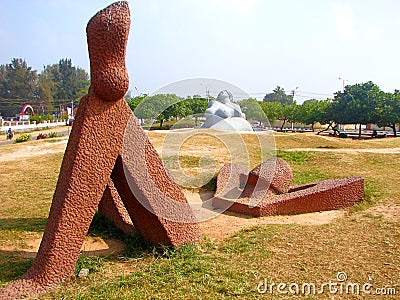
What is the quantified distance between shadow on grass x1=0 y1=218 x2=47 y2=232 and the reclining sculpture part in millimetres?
2269

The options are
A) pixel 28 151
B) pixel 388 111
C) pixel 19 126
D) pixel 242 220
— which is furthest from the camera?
pixel 19 126

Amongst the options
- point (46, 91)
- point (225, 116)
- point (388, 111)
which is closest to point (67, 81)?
point (46, 91)

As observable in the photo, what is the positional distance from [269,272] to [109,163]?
2.27m

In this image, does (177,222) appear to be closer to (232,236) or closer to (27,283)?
(232,236)

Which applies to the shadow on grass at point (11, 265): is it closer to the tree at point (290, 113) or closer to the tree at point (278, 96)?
the tree at point (290, 113)

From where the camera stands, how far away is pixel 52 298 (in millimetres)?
3936

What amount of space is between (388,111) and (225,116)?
13.1m

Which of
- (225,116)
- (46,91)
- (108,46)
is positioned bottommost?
(225,116)

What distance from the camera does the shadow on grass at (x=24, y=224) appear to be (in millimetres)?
6393

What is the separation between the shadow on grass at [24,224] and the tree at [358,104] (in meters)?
26.8

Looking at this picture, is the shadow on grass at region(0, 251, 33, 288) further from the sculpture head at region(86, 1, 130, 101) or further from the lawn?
the sculpture head at region(86, 1, 130, 101)

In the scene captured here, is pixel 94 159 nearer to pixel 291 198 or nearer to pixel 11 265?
pixel 11 265

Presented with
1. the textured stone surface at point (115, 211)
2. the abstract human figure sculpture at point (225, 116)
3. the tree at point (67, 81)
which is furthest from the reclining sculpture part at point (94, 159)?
the tree at point (67, 81)

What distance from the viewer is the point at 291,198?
7.54 m
